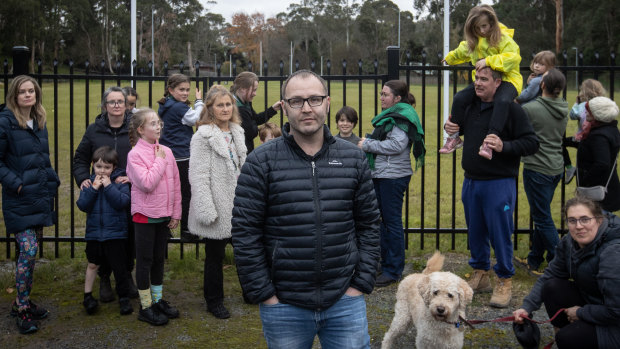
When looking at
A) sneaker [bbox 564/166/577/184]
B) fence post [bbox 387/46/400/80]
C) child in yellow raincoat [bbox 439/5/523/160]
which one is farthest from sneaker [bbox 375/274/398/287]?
fence post [bbox 387/46/400/80]

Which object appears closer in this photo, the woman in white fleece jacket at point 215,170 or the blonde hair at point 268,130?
the woman in white fleece jacket at point 215,170

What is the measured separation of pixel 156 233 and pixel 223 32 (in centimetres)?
8208

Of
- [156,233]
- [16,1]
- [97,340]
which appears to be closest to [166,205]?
[156,233]

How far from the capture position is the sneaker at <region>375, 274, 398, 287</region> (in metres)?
5.98

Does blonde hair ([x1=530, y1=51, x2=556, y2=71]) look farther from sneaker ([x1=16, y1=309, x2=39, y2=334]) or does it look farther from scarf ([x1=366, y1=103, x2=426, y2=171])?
sneaker ([x1=16, y1=309, x2=39, y2=334])

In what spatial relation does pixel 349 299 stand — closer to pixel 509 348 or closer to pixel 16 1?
pixel 509 348

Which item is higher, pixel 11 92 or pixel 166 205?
pixel 11 92

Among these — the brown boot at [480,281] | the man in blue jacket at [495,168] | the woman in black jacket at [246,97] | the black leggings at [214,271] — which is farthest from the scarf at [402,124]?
the black leggings at [214,271]

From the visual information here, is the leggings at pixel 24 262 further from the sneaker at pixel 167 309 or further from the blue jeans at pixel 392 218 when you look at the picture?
the blue jeans at pixel 392 218

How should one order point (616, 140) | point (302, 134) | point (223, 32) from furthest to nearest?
point (223, 32) < point (616, 140) < point (302, 134)

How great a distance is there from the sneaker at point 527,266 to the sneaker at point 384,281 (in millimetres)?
1403

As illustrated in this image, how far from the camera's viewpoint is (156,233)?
5.24 meters

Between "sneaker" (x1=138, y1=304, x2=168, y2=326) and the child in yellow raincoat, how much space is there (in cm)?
286

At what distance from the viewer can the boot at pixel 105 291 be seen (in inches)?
221
